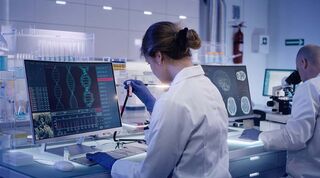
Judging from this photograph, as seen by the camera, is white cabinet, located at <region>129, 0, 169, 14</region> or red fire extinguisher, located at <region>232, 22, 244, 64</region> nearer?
white cabinet, located at <region>129, 0, 169, 14</region>

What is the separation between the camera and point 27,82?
6.20 ft

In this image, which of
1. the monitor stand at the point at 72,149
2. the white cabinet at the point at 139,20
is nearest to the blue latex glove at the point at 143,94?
the monitor stand at the point at 72,149

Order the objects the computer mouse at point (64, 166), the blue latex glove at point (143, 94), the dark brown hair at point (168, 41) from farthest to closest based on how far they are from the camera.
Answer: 1. the blue latex glove at point (143, 94)
2. the computer mouse at point (64, 166)
3. the dark brown hair at point (168, 41)

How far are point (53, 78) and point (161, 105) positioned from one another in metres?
0.74

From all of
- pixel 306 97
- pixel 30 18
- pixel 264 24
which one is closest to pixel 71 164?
pixel 306 97

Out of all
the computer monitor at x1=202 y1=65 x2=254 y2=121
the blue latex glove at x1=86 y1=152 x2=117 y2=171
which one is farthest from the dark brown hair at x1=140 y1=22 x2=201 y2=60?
the computer monitor at x1=202 y1=65 x2=254 y2=121

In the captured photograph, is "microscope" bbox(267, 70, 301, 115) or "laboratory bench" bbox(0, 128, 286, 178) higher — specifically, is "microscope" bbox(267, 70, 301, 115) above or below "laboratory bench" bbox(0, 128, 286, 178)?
above

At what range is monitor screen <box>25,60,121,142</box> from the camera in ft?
6.30

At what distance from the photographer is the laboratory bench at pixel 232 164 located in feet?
5.79

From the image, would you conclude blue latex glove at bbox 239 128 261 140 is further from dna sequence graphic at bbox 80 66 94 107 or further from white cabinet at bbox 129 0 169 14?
white cabinet at bbox 129 0 169 14

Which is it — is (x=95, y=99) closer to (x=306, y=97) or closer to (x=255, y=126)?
(x=306, y=97)

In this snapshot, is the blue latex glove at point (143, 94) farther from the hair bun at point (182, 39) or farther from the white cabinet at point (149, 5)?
the white cabinet at point (149, 5)

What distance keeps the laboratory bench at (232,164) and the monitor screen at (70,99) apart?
0.44 feet

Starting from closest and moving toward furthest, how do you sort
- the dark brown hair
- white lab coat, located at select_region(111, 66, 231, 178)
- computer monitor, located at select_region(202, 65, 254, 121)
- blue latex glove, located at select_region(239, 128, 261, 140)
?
1. white lab coat, located at select_region(111, 66, 231, 178)
2. the dark brown hair
3. blue latex glove, located at select_region(239, 128, 261, 140)
4. computer monitor, located at select_region(202, 65, 254, 121)
